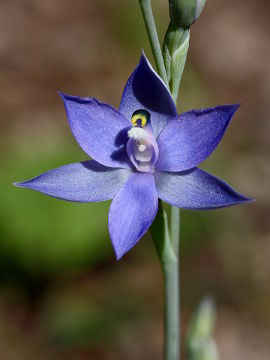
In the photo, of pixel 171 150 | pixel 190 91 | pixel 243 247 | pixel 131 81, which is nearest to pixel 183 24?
pixel 131 81

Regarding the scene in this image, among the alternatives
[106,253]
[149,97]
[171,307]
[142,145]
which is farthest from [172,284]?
[106,253]

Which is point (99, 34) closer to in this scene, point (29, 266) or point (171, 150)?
point (29, 266)

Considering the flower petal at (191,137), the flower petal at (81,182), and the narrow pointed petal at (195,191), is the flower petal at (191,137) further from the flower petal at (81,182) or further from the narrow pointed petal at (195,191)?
the flower petal at (81,182)

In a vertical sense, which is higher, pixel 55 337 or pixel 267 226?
pixel 267 226

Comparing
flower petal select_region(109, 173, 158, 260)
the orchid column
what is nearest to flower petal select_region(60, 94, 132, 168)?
flower petal select_region(109, 173, 158, 260)

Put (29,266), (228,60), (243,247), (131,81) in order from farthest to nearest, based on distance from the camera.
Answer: (228,60)
(243,247)
(29,266)
(131,81)

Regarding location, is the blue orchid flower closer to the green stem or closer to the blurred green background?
the green stem

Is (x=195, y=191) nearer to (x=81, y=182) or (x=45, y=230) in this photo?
(x=81, y=182)
